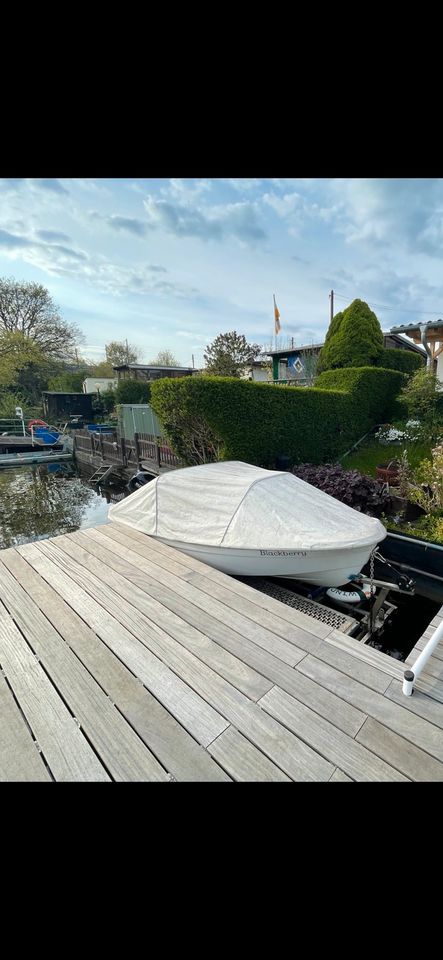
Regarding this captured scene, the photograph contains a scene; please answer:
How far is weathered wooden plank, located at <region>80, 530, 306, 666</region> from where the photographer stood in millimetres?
2117

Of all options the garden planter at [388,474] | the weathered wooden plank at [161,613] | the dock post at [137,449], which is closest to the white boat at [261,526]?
the weathered wooden plank at [161,613]

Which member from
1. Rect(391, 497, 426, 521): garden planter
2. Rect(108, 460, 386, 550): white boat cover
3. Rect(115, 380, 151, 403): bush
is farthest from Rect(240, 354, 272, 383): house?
Rect(108, 460, 386, 550): white boat cover

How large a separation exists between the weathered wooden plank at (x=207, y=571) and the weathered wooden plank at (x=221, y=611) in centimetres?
15

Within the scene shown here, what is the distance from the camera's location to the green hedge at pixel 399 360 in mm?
10086

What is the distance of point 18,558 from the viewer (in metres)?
3.32

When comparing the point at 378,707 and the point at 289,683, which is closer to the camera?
the point at 378,707

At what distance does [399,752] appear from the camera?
146 cm

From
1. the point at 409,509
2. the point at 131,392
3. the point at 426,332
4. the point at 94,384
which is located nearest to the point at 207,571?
the point at 409,509

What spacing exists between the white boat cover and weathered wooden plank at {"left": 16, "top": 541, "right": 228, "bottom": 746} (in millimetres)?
1178

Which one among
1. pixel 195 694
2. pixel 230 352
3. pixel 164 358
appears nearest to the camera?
pixel 195 694

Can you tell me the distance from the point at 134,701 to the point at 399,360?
38.5 ft

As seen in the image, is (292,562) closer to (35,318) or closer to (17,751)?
(17,751)

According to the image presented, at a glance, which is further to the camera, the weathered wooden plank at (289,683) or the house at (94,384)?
the house at (94,384)

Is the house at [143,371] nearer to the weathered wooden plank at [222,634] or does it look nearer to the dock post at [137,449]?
the dock post at [137,449]
